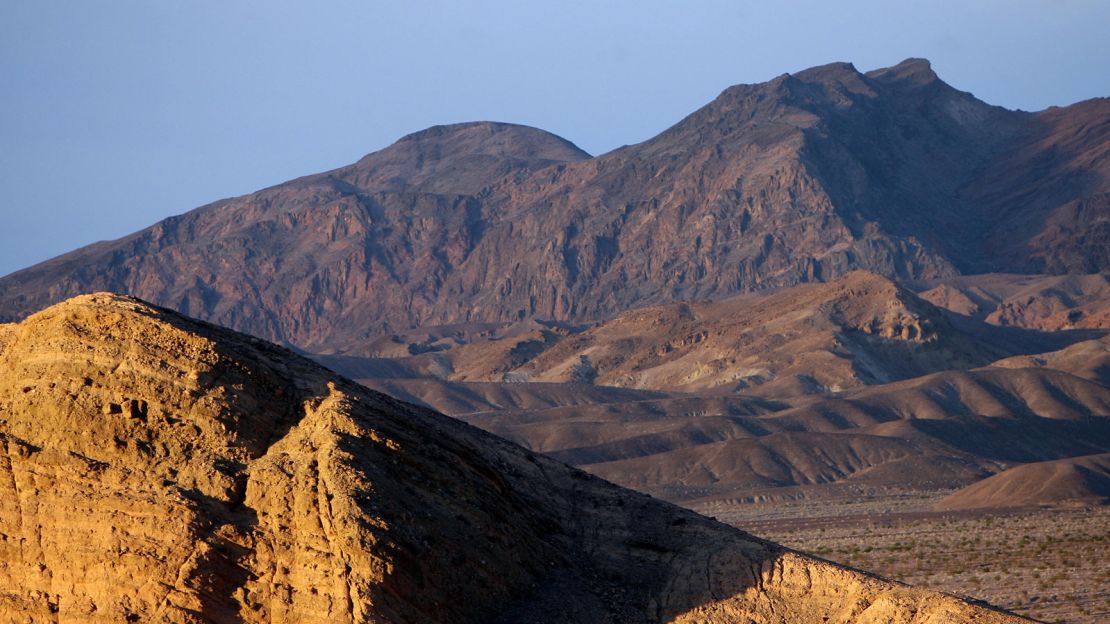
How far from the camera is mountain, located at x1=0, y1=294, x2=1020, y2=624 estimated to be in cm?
1656

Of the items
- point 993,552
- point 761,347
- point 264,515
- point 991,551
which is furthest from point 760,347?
point 264,515

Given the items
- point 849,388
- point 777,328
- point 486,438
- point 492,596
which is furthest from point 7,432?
point 777,328

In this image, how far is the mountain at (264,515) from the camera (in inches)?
652

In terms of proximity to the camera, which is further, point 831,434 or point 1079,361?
point 1079,361

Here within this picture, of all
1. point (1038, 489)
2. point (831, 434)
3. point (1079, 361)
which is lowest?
point (1038, 489)

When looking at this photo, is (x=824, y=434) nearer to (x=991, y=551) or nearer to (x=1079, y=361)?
(x=1079, y=361)

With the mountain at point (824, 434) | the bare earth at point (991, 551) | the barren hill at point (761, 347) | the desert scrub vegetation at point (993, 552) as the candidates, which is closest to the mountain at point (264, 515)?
the desert scrub vegetation at point (993, 552)

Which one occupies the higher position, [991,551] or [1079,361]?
[1079,361]

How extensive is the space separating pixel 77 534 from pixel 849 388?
448 ft

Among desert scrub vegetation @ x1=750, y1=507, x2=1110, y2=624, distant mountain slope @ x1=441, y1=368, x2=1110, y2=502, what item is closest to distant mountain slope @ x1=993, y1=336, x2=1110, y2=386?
distant mountain slope @ x1=441, y1=368, x2=1110, y2=502

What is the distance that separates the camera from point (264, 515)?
55.9 ft

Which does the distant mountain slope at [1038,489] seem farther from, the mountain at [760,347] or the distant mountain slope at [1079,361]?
the mountain at [760,347]

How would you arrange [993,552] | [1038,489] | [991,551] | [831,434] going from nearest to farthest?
[993,552]
[991,551]
[1038,489]
[831,434]

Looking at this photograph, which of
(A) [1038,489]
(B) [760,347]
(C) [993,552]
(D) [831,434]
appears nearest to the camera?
(C) [993,552]
